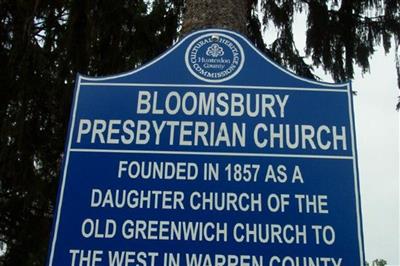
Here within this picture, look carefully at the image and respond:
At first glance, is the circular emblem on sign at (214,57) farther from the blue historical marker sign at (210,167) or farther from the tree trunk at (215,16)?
the tree trunk at (215,16)

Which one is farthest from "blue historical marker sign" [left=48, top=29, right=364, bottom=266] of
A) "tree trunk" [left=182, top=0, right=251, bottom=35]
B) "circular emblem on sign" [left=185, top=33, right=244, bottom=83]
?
"tree trunk" [left=182, top=0, right=251, bottom=35]

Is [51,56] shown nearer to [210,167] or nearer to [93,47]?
[93,47]

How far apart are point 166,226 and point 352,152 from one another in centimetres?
86

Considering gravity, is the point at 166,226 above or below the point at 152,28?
below

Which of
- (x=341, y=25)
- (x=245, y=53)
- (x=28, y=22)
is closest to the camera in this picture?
(x=245, y=53)

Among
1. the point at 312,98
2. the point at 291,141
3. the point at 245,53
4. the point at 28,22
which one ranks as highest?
the point at 28,22

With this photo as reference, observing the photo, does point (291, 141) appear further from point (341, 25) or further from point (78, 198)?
point (341, 25)

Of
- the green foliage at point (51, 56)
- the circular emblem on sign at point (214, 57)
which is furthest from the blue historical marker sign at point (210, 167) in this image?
the green foliage at point (51, 56)

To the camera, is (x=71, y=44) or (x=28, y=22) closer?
(x=71, y=44)

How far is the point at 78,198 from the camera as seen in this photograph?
2209mm

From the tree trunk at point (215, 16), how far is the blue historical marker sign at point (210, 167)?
416 mm

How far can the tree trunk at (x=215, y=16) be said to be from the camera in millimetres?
2967

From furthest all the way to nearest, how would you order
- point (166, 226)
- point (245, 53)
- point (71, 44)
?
point (71, 44) → point (245, 53) → point (166, 226)

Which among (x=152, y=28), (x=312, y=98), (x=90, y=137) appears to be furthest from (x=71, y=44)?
(x=312, y=98)
